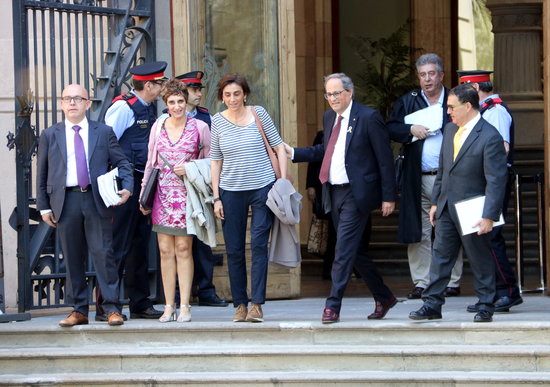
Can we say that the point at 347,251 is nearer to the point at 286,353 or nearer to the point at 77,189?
the point at 286,353

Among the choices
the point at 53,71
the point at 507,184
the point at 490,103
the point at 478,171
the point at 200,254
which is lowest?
the point at 200,254

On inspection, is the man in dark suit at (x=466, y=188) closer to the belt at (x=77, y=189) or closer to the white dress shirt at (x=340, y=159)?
the white dress shirt at (x=340, y=159)

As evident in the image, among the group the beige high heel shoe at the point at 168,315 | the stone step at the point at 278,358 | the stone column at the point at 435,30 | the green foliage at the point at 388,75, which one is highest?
the stone column at the point at 435,30

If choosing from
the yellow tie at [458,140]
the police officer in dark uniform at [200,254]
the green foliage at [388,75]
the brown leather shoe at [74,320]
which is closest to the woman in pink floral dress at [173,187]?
the brown leather shoe at [74,320]

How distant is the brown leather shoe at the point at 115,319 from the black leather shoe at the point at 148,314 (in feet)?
1.73

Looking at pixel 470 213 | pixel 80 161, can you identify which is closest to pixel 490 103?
pixel 470 213

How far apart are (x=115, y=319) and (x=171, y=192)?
1.03m

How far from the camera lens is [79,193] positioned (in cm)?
945

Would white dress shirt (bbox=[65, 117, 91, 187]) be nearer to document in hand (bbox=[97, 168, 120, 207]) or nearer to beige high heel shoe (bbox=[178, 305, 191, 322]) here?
document in hand (bbox=[97, 168, 120, 207])

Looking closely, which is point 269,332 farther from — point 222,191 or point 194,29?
point 194,29

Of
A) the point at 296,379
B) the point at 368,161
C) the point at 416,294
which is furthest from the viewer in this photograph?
the point at 416,294

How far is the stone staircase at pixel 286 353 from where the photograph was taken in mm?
8492

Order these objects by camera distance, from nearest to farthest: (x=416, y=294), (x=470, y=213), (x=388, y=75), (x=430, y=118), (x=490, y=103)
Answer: (x=470, y=213) < (x=490, y=103) < (x=430, y=118) < (x=416, y=294) < (x=388, y=75)

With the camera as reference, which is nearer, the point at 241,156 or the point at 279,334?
the point at 279,334
